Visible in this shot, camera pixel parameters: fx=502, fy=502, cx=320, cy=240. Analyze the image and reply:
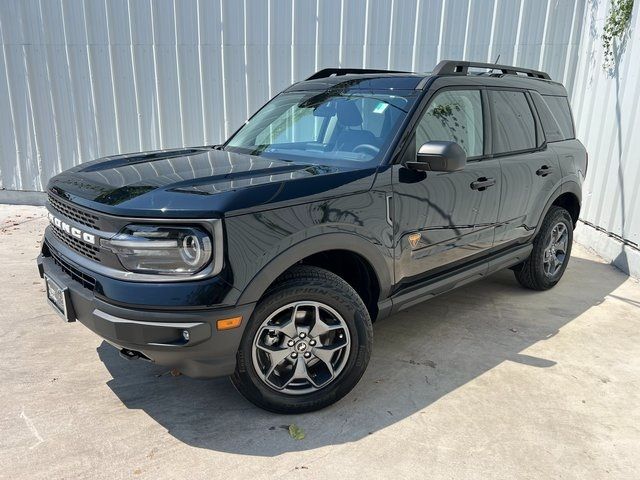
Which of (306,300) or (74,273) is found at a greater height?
(74,273)

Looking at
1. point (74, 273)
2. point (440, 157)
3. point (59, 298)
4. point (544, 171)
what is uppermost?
point (440, 157)

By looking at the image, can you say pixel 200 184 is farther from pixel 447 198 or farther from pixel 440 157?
pixel 447 198

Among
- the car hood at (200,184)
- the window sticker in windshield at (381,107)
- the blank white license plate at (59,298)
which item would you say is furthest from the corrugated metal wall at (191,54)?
the blank white license plate at (59,298)

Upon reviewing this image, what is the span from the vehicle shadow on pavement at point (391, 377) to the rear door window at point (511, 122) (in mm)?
1427

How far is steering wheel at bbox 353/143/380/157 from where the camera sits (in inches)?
123

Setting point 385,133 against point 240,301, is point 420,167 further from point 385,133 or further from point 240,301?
point 240,301

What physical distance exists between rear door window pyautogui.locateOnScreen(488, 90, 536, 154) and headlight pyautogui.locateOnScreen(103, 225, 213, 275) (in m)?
2.56

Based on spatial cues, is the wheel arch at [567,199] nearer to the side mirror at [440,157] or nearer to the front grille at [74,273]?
the side mirror at [440,157]

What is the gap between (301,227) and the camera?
2.60 metres

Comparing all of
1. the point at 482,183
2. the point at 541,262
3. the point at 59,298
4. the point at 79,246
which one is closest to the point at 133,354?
the point at 59,298

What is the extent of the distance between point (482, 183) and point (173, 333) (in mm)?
2452

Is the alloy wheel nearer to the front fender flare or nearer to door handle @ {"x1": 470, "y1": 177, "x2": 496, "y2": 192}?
the front fender flare

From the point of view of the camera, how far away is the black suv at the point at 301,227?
7.73 feet

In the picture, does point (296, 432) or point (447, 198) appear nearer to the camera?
point (296, 432)
